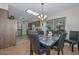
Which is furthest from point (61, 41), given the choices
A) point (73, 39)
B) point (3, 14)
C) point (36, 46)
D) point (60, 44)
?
point (3, 14)

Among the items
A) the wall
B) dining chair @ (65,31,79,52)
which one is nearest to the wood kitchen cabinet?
the wall

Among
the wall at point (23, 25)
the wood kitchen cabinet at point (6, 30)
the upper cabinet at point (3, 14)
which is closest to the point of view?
the wall at point (23, 25)

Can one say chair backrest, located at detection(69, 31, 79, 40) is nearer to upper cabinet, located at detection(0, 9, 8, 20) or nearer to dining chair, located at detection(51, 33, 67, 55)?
dining chair, located at detection(51, 33, 67, 55)

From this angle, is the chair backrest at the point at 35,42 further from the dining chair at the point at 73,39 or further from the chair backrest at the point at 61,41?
the dining chair at the point at 73,39

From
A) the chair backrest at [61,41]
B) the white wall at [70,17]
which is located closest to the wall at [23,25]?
the white wall at [70,17]

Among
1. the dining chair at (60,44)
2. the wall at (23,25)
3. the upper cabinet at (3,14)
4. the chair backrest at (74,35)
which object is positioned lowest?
the dining chair at (60,44)

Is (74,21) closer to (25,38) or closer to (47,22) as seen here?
(47,22)

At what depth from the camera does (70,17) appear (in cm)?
273

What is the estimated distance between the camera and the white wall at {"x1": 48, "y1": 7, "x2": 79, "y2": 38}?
2.54 metres

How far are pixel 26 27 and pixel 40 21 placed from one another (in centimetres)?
42

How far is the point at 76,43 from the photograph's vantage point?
255cm

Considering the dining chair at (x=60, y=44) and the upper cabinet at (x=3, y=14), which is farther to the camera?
the upper cabinet at (x=3, y=14)

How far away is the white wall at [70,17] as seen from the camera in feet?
8.34
